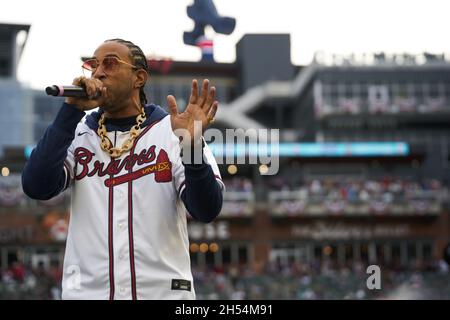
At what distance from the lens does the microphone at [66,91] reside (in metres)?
2.82

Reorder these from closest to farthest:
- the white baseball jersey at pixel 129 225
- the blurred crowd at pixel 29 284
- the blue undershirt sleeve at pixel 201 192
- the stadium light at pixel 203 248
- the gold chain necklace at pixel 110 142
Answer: the blue undershirt sleeve at pixel 201 192, the white baseball jersey at pixel 129 225, the gold chain necklace at pixel 110 142, the blurred crowd at pixel 29 284, the stadium light at pixel 203 248

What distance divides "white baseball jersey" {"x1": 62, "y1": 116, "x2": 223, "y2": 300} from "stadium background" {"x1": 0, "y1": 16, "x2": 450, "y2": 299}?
81.3ft

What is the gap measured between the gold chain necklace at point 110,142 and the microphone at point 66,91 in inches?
12.3

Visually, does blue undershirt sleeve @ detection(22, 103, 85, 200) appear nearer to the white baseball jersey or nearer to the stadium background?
the white baseball jersey

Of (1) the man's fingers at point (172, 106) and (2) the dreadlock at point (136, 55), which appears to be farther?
(2) the dreadlock at point (136, 55)

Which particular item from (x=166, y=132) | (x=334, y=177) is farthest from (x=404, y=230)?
(x=166, y=132)

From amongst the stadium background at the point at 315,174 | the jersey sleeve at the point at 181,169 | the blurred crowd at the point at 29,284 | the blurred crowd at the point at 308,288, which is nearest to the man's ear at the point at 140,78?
→ the jersey sleeve at the point at 181,169

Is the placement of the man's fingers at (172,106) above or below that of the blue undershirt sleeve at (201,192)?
above

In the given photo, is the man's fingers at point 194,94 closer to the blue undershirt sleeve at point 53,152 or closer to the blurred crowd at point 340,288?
the blue undershirt sleeve at point 53,152

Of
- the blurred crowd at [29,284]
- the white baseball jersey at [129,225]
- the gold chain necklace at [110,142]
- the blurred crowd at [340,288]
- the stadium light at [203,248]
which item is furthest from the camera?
the stadium light at [203,248]

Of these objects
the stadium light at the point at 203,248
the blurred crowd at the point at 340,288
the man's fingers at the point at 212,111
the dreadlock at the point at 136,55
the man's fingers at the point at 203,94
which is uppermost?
the dreadlock at the point at 136,55

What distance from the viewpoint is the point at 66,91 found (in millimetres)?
2865

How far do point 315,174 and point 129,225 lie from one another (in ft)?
152
